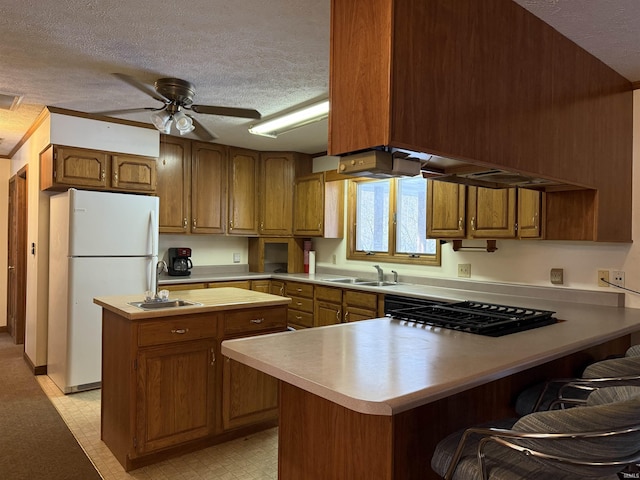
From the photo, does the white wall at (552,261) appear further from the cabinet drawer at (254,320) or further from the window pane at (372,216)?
the cabinet drawer at (254,320)

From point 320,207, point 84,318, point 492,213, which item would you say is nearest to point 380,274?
point 320,207

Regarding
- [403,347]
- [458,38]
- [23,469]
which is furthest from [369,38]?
[23,469]

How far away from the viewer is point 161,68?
2.79 m

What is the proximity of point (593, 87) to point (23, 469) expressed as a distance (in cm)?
374

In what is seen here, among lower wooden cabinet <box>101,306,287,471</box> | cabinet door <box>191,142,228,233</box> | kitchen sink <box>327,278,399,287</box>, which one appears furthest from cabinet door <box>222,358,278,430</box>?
cabinet door <box>191,142,228,233</box>

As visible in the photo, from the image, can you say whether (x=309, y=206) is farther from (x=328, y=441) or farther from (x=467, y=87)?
(x=328, y=441)

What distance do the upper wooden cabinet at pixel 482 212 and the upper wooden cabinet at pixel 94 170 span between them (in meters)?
2.57

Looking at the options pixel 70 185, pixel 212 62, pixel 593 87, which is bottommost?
pixel 70 185

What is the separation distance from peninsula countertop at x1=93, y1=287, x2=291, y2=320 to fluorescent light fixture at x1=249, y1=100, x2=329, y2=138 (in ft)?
4.47

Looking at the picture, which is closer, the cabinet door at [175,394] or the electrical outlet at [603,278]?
the cabinet door at [175,394]

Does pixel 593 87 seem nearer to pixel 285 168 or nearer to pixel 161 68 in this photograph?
pixel 161 68

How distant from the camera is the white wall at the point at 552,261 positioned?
2.81m

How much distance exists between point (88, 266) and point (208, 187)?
1679mm

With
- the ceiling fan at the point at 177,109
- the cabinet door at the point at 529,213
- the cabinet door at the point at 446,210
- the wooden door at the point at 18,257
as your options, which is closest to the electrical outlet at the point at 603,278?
the cabinet door at the point at 529,213
